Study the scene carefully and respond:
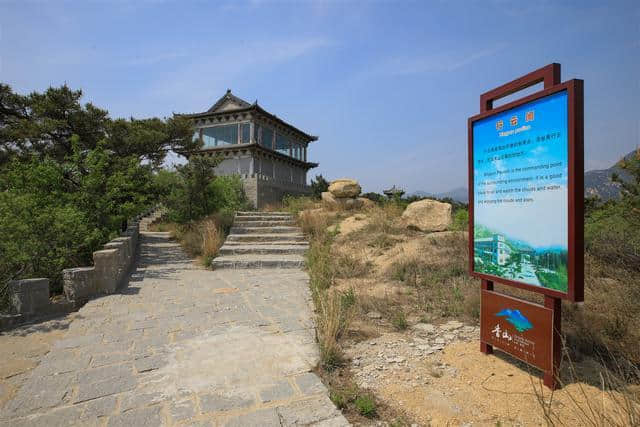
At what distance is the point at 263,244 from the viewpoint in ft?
32.1

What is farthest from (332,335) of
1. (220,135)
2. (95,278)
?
(220,135)

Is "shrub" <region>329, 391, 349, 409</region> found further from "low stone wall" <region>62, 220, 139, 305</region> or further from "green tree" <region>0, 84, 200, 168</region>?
"green tree" <region>0, 84, 200, 168</region>

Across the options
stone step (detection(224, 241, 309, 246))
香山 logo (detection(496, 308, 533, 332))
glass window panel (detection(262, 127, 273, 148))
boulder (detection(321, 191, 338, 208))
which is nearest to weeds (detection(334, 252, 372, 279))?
stone step (detection(224, 241, 309, 246))

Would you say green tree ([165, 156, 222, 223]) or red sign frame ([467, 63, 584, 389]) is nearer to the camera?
red sign frame ([467, 63, 584, 389])

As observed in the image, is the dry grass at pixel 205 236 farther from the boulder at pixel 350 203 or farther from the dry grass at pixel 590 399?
the dry grass at pixel 590 399

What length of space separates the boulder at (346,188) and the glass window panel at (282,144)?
14.5 meters

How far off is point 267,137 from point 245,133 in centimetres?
229

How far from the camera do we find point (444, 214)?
28.8 feet

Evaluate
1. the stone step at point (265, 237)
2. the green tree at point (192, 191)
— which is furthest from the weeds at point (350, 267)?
the green tree at point (192, 191)

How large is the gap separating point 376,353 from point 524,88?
2.91 meters

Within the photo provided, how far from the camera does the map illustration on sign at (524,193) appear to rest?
8.36 feet

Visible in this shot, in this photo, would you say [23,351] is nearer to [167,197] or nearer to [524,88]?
[524,88]

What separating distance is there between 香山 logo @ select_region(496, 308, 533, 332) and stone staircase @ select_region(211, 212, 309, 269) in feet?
17.8

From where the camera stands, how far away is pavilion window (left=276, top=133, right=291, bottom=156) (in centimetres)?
2731
